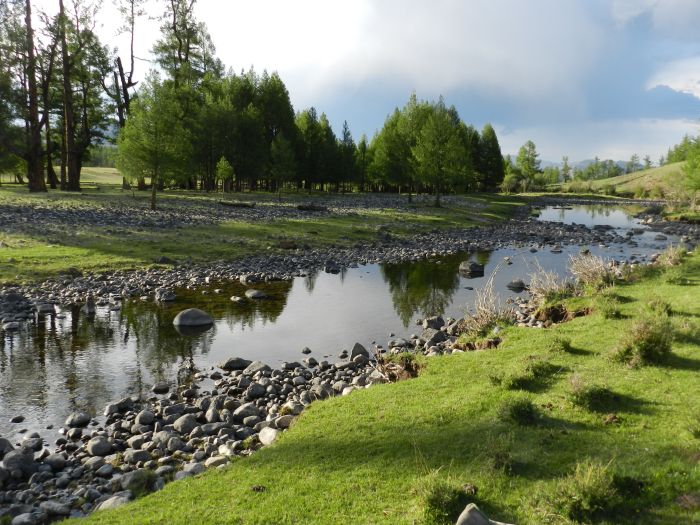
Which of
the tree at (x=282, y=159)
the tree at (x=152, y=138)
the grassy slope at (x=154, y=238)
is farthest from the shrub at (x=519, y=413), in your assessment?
the tree at (x=282, y=159)

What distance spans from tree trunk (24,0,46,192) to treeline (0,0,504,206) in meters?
0.10

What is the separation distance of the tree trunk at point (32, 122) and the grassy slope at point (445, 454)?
4611cm

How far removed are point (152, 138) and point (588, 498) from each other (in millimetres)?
41467

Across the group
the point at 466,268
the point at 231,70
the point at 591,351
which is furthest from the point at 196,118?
the point at 591,351

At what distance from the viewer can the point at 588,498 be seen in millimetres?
5535

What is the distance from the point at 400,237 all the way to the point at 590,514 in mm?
36230

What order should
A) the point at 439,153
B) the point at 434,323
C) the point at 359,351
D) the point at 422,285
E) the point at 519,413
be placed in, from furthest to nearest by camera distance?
the point at 439,153
the point at 422,285
the point at 434,323
the point at 359,351
the point at 519,413

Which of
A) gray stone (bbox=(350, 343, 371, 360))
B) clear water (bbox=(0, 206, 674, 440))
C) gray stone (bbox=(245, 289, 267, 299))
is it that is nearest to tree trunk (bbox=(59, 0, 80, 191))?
clear water (bbox=(0, 206, 674, 440))

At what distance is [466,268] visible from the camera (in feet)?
97.6

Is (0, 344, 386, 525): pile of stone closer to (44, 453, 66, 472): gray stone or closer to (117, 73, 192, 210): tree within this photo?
(44, 453, 66, 472): gray stone

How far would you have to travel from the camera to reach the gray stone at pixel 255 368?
1366 centimetres

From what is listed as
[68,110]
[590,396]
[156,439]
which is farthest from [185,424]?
[68,110]

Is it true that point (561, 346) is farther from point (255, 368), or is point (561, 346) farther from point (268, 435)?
point (255, 368)

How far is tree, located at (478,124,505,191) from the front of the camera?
117000 mm
